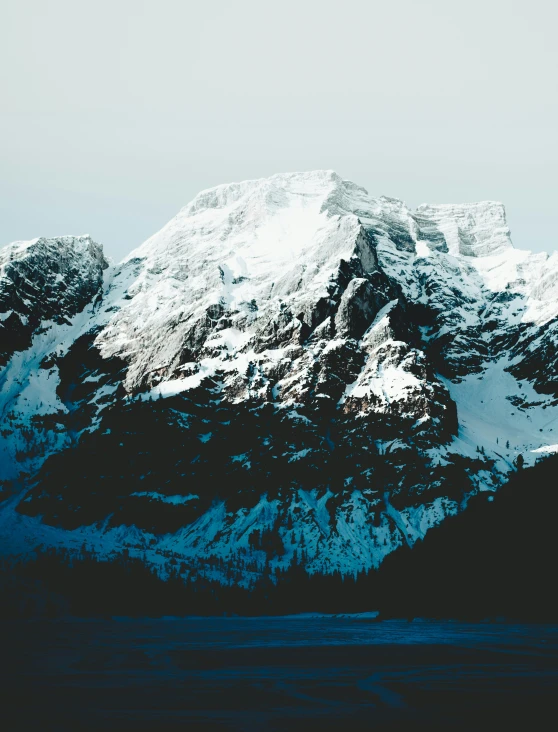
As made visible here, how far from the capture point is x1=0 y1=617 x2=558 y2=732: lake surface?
6034cm

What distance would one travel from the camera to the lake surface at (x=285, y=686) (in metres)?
60.3

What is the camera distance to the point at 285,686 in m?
81.9

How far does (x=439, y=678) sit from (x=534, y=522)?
397 ft

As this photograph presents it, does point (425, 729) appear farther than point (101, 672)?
No

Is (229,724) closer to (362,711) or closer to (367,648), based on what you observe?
(362,711)

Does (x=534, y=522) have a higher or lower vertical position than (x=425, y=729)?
higher

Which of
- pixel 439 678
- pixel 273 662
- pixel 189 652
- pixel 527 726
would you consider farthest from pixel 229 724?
pixel 189 652

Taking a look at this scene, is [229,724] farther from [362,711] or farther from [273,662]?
[273,662]

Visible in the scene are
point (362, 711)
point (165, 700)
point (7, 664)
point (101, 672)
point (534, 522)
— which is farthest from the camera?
point (534, 522)

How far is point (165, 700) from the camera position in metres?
71.9

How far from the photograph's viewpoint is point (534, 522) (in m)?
197

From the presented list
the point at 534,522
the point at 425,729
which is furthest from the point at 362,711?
the point at 534,522

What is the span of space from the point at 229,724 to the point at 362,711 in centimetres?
1202

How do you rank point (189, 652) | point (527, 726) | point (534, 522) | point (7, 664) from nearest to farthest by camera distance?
point (527, 726) < point (7, 664) < point (189, 652) < point (534, 522)
